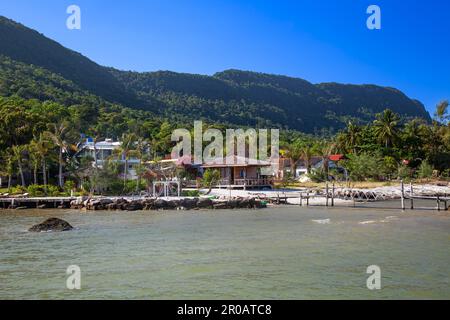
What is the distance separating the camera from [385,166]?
212 feet

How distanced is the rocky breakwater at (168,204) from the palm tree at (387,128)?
130 ft

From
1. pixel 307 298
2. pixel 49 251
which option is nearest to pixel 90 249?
pixel 49 251

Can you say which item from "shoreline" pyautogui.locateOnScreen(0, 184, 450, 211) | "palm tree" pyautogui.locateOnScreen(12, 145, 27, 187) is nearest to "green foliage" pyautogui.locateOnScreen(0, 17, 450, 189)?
"palm tree" pyautogui.locateOnScreen(12, 145, 27, 187)

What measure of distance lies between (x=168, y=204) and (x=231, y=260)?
2347cm

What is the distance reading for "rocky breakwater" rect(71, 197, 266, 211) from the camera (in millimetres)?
38000

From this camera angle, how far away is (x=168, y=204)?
3828cm

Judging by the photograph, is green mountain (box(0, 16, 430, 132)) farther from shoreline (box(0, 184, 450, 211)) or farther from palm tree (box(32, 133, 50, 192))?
shoreline (box(0, 184, 450, 211))

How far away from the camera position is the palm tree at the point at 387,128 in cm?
7081

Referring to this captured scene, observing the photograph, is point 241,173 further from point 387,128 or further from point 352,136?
point 352,136

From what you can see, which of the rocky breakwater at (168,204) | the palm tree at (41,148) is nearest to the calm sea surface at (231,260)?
the rocky breakwater at (168,204)

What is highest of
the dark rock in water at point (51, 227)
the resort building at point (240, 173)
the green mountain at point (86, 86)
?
the green mountain at point (86, 86)

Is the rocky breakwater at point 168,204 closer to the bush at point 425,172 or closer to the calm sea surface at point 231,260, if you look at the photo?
the calm sea surface at point 231,260

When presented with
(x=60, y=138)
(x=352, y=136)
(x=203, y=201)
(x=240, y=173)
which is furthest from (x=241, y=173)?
(x=352, y=136)
